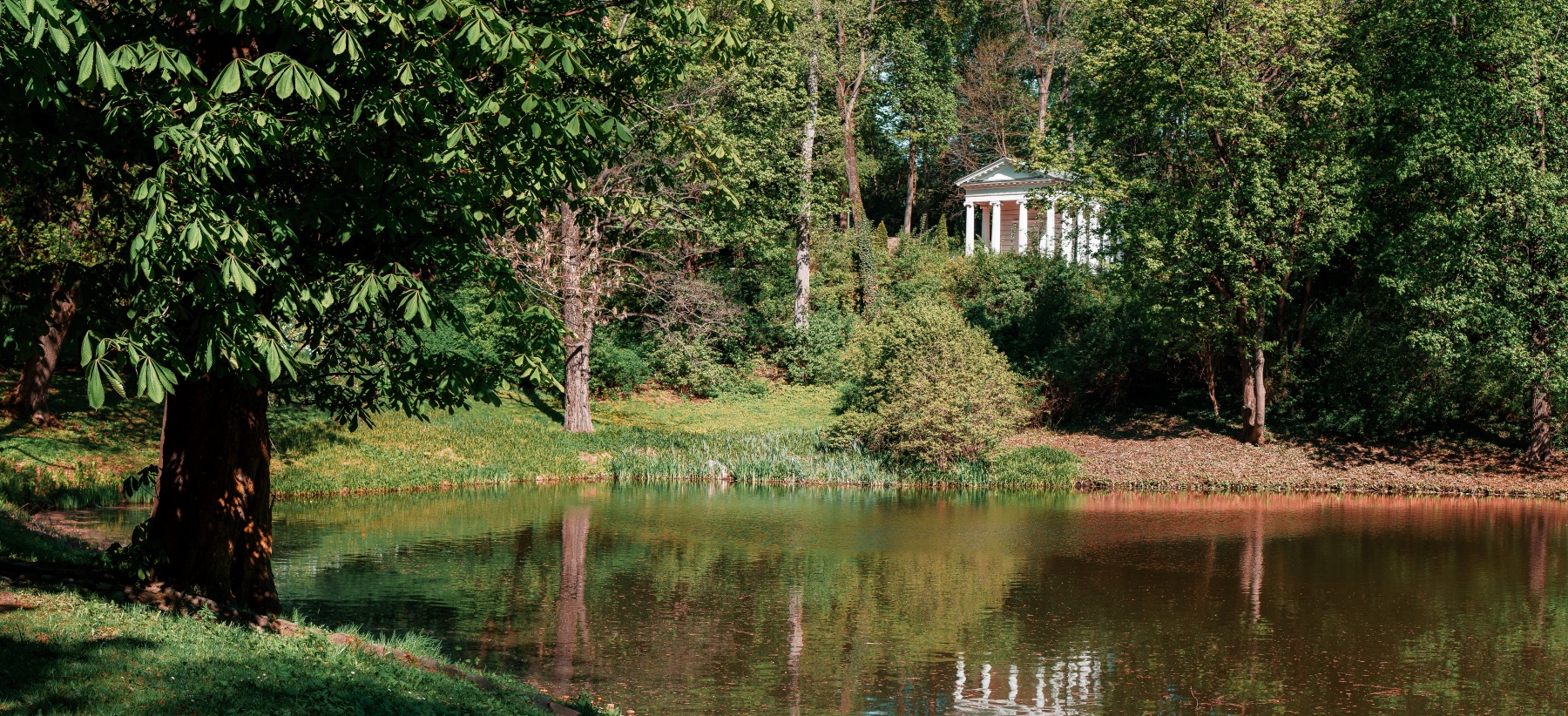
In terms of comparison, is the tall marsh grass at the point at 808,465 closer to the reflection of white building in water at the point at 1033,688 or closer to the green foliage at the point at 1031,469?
the green foliage at the point at 1031,469

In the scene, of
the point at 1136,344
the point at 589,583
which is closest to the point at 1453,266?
the point at 1136,344

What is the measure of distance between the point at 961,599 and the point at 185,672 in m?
9.99

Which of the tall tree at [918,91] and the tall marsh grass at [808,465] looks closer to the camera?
the tall marsh grass at [808,465]

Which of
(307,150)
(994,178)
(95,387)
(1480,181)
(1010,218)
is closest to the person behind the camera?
(95,387)

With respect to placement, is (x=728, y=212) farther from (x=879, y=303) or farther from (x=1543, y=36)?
(x=1543, y=36)

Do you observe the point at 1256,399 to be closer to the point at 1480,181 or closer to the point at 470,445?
the point at 1480,181

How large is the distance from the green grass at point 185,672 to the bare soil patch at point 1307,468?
70.6ft

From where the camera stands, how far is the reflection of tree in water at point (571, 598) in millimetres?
11836

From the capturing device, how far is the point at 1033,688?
11227mm

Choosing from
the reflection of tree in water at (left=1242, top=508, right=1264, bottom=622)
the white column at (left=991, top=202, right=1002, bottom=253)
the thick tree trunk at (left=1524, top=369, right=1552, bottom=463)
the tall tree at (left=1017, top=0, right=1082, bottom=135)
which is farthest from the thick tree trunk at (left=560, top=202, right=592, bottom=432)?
the tall tree at (left=1017, top=0, right=1082, bottom=135)

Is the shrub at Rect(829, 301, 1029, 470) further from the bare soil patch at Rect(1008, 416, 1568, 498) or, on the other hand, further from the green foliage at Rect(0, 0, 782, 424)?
the green foliage at Rect(0, 0, 782, 424)

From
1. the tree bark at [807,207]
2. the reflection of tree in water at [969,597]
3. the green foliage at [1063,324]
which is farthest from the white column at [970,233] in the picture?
the reflection of tree in water at [969,597]

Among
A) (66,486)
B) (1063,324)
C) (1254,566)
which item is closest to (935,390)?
(1254,566)

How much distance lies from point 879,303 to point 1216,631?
3019 cm
